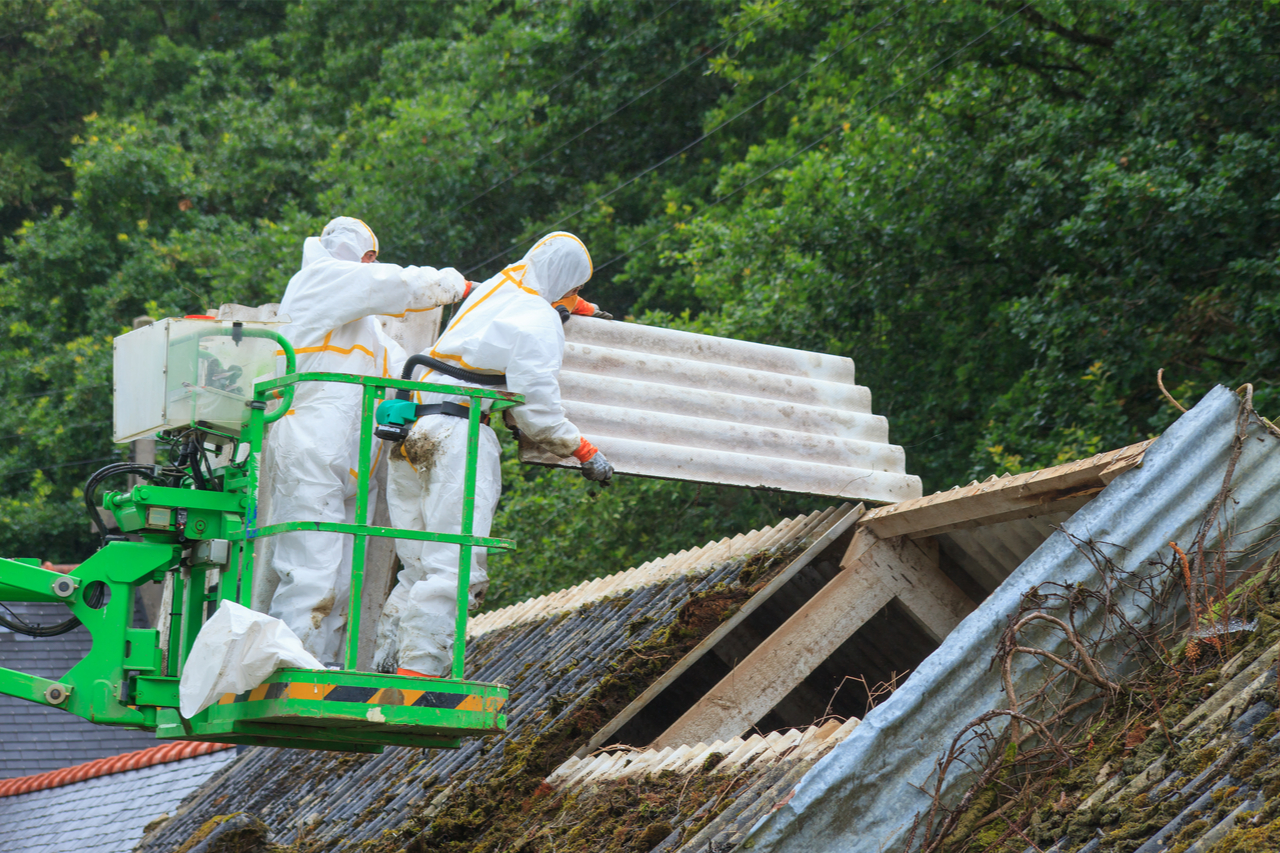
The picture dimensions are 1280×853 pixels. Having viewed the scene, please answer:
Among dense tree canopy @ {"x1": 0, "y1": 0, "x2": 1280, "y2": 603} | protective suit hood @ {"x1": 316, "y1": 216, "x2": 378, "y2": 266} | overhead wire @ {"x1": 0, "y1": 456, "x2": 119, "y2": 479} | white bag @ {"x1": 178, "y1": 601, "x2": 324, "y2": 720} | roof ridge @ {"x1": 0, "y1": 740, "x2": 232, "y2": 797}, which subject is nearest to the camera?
white bag @ {"x1": 178, "y1": 601, "x2": 324, "y2": 720}

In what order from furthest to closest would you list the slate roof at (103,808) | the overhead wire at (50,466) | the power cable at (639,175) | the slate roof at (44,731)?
the overhead wire at (50,466)
the power cable at (639,175)
the slate roof at (44,731)
the slate roof at (103,808)

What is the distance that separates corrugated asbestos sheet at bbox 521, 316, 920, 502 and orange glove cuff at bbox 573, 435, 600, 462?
0.32 meters

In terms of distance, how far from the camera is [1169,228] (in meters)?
13.4

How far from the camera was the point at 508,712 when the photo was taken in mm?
8109

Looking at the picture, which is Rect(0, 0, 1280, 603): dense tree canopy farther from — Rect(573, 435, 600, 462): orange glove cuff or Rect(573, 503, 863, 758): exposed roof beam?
Rect(573, 435, 600, 462): orange glove cuff

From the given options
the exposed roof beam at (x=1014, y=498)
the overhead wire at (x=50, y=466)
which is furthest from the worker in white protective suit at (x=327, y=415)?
the overhead wire at (x=50, y=466)

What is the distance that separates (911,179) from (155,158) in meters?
15.6

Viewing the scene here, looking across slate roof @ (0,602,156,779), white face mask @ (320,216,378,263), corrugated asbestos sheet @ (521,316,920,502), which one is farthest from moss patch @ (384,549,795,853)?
slate roof @ (0,602,156,779)

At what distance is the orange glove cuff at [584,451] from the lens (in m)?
6.15

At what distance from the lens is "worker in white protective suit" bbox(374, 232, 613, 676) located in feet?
18.7

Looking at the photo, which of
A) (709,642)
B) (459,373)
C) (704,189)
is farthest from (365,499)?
(704,189)

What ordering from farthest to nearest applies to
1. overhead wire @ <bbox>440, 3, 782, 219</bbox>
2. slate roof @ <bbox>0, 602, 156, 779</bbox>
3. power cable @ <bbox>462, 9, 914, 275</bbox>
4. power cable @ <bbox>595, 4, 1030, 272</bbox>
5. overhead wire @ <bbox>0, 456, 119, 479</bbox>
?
overhead wire @ <bbox>0, 456, 119, 479</bbox>, overhead wire @ <bbox>440, 3, 782, 219</bbox>, power cable @ <bbox>462, 9, 914, 275</bbox>, slate roof @ <bbox>0, 602, 156, 779</bbox>, power cable @ <bbox>595, 4, 1030, 272</bbox>

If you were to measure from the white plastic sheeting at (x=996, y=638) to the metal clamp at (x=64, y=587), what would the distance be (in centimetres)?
295

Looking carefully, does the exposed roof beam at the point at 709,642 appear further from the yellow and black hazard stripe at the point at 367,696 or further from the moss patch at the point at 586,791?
the yellow and black hazard stripe at the point at 367,696
